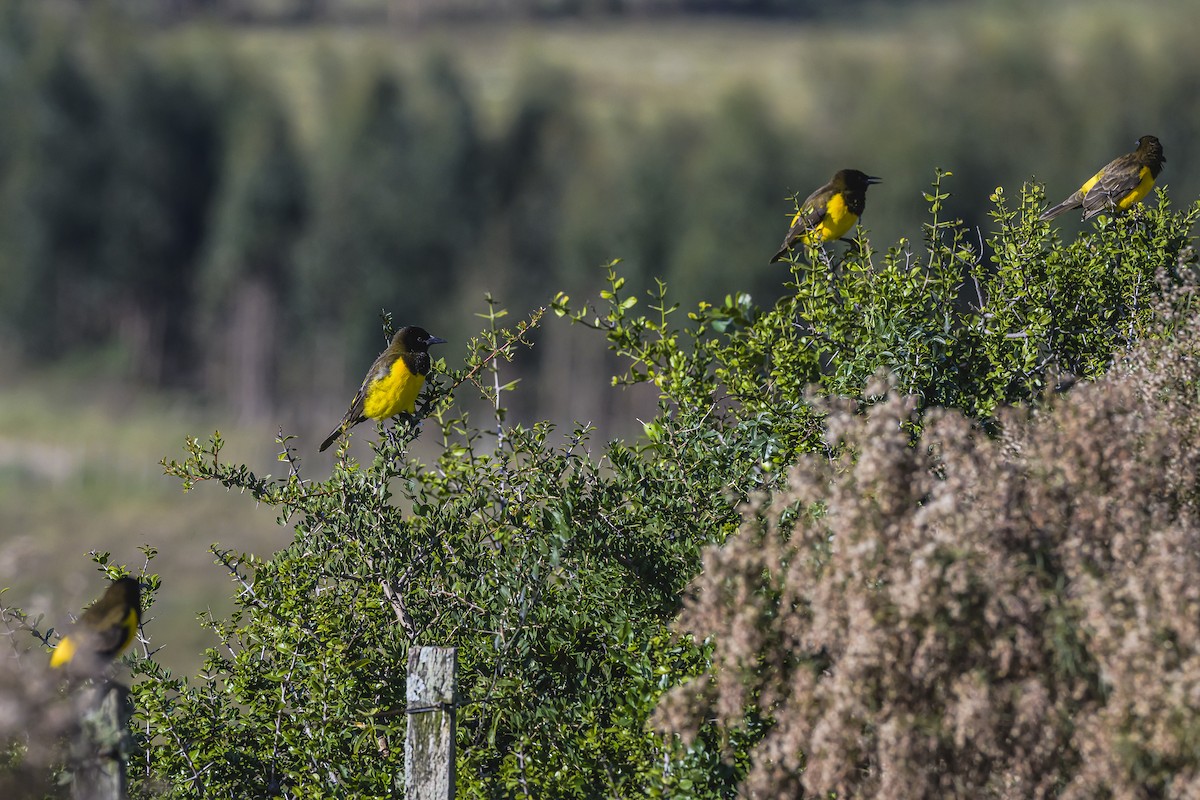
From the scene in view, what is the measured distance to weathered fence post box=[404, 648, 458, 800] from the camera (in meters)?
7.10

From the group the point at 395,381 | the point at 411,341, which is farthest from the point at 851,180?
the point at 395,381

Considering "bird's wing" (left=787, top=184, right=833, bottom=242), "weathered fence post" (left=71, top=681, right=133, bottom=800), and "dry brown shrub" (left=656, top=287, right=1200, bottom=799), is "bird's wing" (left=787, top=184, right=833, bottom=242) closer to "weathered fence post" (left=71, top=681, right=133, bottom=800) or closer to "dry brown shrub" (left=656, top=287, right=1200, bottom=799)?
"dry brown shrub" (left=656, top=287, right=1200, bottom=799)

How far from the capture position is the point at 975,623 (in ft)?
19.0

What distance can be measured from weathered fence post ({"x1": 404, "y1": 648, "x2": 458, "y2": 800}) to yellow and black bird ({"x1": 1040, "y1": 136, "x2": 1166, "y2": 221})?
5442 mm

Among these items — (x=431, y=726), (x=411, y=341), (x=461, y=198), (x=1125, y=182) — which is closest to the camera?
(x=431, y=726)

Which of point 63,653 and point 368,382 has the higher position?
point 368,382

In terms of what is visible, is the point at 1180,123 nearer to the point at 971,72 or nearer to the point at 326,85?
the point at 971,72

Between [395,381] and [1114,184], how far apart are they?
494cm

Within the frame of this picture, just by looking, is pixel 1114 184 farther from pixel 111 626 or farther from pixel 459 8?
pixel 459 8

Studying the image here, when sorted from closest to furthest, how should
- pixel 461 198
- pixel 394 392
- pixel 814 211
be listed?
pixel 394 392, pixel 814 211, pixel 461 198

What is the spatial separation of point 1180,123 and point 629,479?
70.4 metres

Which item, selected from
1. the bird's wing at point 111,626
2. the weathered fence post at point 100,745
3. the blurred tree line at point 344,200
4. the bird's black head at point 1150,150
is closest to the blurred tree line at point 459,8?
the blurred tree line at point 344,200

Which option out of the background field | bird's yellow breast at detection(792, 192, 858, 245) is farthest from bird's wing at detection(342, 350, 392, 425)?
the background field

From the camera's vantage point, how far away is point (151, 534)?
3722 centimetres
